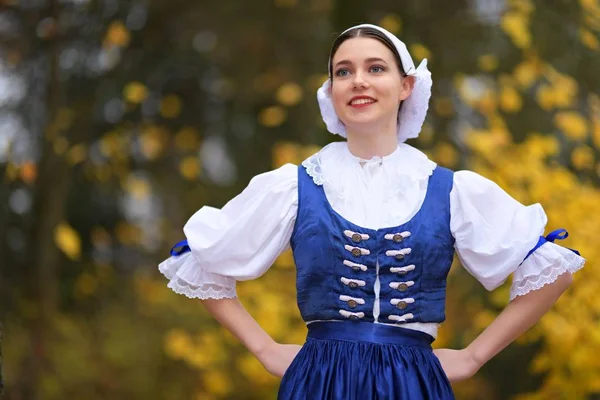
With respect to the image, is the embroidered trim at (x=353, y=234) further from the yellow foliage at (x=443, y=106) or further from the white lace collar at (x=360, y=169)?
the yellow foliage at (x=443, y=106)

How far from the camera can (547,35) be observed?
5102mm

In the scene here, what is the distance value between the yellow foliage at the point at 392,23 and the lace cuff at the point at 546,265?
253cm

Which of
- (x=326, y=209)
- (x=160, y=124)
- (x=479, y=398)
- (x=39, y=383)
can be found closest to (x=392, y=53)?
(x=326, y=209)

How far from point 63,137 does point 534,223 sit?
4112 mm

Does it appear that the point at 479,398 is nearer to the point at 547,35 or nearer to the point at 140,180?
the point at 547,35

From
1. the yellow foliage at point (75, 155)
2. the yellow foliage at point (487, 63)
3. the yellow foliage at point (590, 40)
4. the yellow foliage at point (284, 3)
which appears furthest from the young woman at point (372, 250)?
the yellow foliage at point (284, 3)

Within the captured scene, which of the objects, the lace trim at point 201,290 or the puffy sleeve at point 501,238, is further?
the lace trim at point 201,290

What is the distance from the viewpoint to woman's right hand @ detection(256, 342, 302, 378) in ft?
8.76

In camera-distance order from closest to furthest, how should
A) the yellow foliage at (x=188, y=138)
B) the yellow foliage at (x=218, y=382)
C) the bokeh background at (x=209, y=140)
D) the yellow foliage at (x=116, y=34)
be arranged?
the bokeh background at (x=209, y=140) → the yellow foliage at (x=116, y=34) → the yellow foliage at (x=218, y=382) → the yellow foliage at (x=188, y=138)

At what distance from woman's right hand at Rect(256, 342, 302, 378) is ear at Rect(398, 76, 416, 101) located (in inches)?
30.1

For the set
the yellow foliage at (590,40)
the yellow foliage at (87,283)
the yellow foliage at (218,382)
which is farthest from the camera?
the yellow foliage at (87,283)

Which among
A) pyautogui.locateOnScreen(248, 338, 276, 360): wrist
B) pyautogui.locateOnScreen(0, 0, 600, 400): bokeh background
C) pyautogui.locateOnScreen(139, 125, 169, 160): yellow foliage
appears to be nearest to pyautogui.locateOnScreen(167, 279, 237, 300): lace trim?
pyautogui.locateOnScreen(248, 338, 276, 360): wrist

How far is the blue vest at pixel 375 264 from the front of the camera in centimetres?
250

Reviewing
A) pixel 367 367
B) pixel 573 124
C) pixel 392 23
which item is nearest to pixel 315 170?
pixel 367 367
